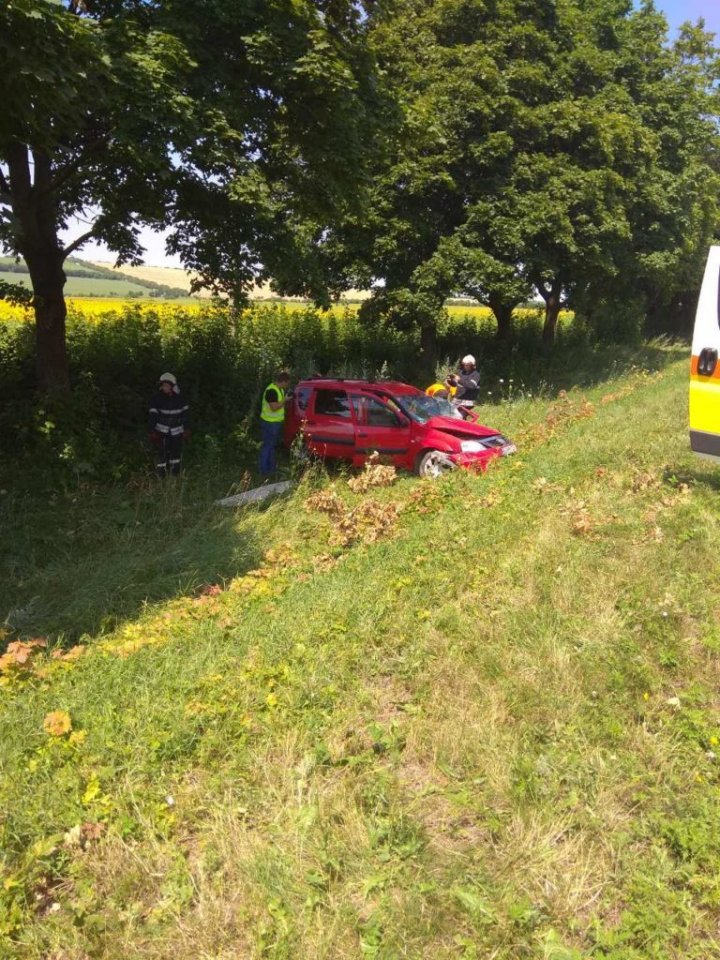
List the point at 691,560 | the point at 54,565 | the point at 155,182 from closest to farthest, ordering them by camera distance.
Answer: the point at 691,560
the point at 54,565
the point at 155,182

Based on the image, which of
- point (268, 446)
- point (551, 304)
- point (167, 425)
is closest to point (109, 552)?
point (167, 425)

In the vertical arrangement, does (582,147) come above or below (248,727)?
above

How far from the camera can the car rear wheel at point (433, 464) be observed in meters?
9.02

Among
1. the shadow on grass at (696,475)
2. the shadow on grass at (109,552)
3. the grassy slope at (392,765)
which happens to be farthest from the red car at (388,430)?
the grassy slope at (392,765)

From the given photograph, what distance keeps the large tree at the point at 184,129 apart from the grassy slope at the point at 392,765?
3910 mm

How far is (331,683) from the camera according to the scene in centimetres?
372

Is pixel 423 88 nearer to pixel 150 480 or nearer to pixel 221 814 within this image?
pixel 150 480

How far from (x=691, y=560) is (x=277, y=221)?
24.0 feet

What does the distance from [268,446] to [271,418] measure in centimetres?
47

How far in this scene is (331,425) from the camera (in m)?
9.55

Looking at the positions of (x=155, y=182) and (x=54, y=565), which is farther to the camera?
(x=155, y=182)

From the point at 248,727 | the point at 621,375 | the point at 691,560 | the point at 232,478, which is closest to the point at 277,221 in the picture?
the point at 232,478

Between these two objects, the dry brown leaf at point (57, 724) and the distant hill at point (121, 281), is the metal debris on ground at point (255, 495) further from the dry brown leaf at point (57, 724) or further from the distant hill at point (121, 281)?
the distant hill at point (121, 281)

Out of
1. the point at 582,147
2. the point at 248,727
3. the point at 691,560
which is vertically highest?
the point at 582,147
